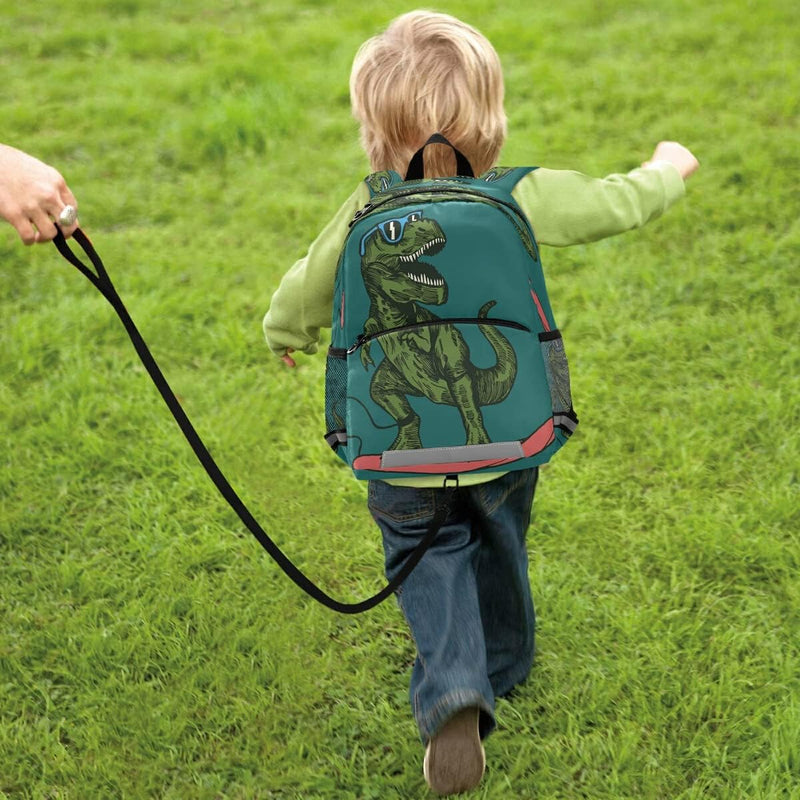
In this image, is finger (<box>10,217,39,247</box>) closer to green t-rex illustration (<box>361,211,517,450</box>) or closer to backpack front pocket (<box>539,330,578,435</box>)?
green t-rex illustration (<box>361,211,517,450</box>)

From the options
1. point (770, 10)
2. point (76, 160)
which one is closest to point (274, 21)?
point (76, 160)

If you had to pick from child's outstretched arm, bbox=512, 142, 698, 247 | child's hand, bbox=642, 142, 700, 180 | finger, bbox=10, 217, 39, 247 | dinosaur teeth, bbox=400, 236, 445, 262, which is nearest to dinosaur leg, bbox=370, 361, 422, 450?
dinosaur teeth, bbox=400, 236, 445, 262

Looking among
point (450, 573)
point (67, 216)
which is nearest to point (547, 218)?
point (450, 573)

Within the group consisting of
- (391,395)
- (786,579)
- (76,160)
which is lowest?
(786,579)

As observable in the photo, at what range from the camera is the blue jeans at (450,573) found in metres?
2.16

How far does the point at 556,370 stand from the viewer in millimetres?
2137

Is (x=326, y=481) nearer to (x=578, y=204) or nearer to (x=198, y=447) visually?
(x=198, y=447)

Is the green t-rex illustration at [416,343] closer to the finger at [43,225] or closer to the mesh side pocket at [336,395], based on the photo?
the mesh side pocket at [336,395]

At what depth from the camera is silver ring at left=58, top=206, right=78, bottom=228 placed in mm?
1930

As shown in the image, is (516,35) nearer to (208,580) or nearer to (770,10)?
(770,10)

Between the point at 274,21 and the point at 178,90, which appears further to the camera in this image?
the point at 274,21

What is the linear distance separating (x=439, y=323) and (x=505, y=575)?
72cm

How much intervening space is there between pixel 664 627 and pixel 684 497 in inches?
23.3

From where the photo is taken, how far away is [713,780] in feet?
7.97
